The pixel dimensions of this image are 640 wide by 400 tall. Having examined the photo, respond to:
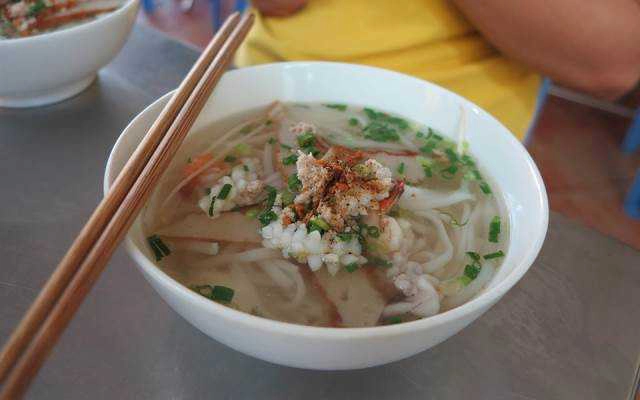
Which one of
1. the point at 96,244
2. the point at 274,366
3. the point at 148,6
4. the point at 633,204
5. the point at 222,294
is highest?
the point at 96,244

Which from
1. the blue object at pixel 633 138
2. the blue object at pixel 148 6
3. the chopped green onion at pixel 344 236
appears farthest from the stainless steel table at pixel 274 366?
the blue object at pixel 148 6

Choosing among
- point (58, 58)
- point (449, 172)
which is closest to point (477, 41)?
point (449, 172)

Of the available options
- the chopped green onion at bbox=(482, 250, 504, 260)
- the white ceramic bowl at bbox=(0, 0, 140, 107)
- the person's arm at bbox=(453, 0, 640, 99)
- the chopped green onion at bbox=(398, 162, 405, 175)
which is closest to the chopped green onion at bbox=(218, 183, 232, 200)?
the chopped green onion at bbox=(398, 162, 405, 175)

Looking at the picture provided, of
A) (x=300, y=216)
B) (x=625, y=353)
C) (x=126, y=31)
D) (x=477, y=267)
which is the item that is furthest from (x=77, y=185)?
(x=625, y=353)

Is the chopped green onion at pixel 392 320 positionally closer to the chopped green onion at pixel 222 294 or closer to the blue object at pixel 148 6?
the chopped green onion at pixel 222 294

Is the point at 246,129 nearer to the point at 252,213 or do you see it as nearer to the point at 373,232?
the point at 252,213

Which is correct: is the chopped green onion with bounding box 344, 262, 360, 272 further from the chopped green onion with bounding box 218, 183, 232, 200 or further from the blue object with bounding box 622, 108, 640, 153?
the blue object with bounding box 622, 108, 640, 153
